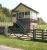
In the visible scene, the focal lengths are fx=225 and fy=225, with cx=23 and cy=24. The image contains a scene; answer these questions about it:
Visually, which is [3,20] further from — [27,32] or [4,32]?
[27,32]

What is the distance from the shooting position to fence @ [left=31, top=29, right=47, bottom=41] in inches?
259

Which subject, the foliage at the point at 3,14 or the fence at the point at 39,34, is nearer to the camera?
the fence at the point at 39,34

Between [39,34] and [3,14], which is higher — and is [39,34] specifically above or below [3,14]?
below

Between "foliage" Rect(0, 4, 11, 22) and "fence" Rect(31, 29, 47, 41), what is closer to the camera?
"fence" Rect(31, 29, 47, 41)

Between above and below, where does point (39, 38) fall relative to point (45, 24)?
below

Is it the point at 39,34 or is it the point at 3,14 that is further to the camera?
the point at 3,14

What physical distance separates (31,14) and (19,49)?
203 inches

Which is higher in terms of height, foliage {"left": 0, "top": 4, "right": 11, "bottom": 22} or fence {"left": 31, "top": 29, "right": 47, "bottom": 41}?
foliage {"left": 0, "top": 4, "right": 11, "bottom": 22}

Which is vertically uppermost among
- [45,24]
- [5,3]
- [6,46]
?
[5,3]

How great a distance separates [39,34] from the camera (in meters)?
6.76

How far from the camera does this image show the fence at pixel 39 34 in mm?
6582

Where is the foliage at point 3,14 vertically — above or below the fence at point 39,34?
above

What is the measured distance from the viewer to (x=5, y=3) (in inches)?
246

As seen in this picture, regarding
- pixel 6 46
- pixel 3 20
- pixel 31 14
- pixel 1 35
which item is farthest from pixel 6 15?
pixel 31 14
